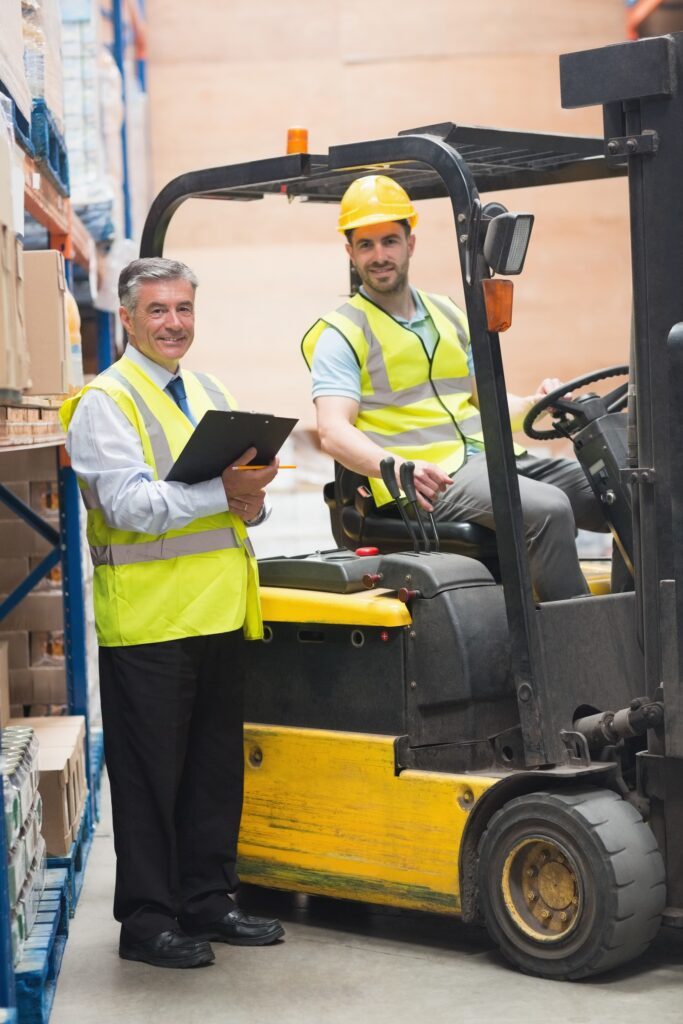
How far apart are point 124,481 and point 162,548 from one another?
0.23m

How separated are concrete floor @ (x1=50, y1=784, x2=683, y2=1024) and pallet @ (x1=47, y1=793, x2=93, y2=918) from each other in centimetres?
23

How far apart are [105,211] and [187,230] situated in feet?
6.72

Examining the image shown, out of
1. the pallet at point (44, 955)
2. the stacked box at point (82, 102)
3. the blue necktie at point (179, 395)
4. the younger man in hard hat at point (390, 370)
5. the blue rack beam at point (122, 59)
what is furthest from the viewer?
the blue rack beam at point (122, 59)

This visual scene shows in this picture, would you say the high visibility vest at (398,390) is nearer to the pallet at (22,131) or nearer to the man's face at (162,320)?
the man's face at (162,320)

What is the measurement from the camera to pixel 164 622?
4.05 metres

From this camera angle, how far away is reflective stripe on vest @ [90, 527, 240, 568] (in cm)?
404

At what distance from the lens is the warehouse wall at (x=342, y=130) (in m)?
8.45

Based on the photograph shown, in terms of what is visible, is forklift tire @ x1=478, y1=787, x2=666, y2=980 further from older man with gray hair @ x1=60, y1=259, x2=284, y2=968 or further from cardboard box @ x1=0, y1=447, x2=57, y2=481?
cardboard box @ x1=0, y1=447, x2=57, y2=481

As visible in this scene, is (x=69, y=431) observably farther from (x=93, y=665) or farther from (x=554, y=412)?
(x=93, y=665)

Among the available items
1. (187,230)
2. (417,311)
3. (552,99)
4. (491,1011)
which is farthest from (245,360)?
(491,1011)

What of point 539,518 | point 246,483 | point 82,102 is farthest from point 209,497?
point 82,102

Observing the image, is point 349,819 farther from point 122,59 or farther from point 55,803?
point 122,59

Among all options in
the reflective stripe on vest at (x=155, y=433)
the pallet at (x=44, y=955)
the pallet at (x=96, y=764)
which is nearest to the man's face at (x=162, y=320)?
the reflective stripe on vest at (x=155, y=433)

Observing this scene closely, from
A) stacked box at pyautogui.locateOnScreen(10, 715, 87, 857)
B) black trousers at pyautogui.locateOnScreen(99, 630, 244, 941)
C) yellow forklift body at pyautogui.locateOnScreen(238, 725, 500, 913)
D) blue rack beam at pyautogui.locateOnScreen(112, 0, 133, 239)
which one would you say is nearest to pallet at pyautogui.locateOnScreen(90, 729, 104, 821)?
stacked box at pyautogui.locateOnScreen(10, 715, 87, 857)
